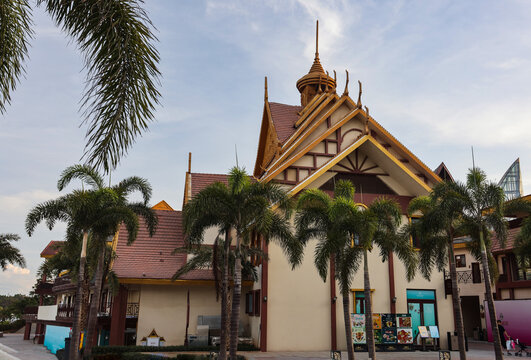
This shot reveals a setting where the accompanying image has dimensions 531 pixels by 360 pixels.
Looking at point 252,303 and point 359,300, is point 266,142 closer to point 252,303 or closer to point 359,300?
point 252,303

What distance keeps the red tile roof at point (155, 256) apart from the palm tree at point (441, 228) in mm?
10618

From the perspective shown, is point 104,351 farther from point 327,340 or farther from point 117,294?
point 327,340

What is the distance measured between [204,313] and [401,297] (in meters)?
10.1

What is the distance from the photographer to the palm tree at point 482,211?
57.4 ft

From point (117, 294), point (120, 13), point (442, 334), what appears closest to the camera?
point (120, 13)

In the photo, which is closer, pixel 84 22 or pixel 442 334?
pixel 84 22

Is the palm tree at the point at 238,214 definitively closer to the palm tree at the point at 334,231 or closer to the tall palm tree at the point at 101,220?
the palm tree at the point at 334,231

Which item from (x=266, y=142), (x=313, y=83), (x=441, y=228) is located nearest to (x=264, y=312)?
(x=441, y=228)

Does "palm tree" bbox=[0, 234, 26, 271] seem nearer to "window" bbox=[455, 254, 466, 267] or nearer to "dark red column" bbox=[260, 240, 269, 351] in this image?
"dark red column" bbox=[260, 240, 269, 351]

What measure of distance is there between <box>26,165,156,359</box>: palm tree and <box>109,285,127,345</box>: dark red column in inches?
162

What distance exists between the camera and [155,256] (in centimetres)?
2536

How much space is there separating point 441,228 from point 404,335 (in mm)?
7213

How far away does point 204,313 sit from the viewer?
80.1ft

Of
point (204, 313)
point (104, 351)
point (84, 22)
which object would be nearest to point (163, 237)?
point (204, 313)
